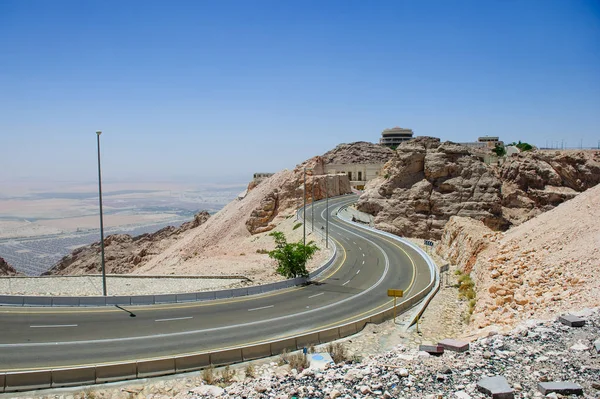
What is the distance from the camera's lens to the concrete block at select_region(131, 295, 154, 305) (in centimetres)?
2213

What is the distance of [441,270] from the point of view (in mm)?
28953

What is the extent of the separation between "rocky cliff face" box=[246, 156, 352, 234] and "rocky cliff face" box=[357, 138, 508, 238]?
13973 millimetres

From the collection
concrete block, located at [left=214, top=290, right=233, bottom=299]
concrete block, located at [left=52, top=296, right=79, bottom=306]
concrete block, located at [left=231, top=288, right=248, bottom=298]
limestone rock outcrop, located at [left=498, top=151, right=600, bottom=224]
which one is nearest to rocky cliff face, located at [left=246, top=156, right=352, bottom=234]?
limestone rock outcrop, located at [left=498, top=151, right=600, bottom=224]

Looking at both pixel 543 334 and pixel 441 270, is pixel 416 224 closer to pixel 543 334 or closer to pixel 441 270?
pixel 441 270

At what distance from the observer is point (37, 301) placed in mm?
21125

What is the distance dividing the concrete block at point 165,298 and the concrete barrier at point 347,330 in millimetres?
9279

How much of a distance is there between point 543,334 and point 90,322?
17101 mm

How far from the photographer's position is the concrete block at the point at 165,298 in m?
22.5

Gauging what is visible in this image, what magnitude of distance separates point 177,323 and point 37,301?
287 inches

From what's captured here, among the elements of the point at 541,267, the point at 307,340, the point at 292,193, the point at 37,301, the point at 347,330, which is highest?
the point at 292,193

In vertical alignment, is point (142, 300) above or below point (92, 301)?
below

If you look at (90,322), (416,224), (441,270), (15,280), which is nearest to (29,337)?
(90,322)

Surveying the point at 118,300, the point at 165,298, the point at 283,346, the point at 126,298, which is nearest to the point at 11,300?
the point at 118,300

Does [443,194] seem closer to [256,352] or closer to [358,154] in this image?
[256,352]
